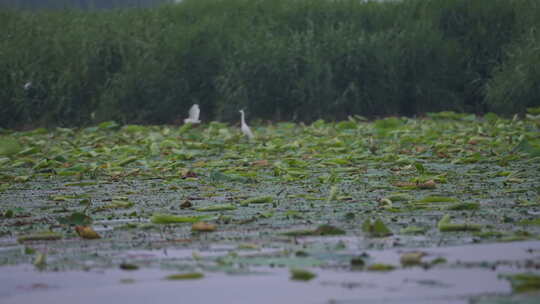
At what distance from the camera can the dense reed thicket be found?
1199 cm

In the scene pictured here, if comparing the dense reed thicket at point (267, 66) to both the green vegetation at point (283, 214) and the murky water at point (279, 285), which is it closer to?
the green vegetation at point (283, 214)

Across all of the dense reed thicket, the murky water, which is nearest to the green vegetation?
the murky water

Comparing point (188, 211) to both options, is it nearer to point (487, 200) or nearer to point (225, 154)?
point (487, 200)

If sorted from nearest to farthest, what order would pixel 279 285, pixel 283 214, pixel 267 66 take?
pixel 279 285, pixel 283 214, pixel 267 66

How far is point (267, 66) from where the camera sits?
1198 cm

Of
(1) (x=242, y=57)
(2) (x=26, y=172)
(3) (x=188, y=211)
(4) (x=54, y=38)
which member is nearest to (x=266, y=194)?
(3) (x=188, y=211)

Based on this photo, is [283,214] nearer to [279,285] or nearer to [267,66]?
[279,285]

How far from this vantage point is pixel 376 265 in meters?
2.51

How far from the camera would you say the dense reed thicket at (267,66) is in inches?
472

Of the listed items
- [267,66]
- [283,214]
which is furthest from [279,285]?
[267,66]

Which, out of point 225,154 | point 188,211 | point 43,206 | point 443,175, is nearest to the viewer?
point 188,211

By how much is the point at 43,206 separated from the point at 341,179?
176 centimetres

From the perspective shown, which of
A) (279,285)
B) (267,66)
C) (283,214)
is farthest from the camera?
(267,66)

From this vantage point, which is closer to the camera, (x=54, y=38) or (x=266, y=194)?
(x=266, y=194)
